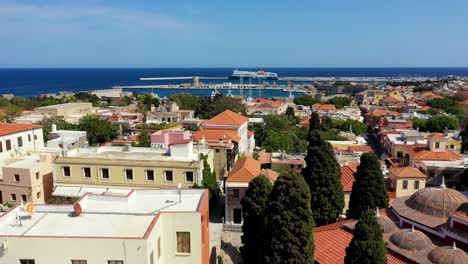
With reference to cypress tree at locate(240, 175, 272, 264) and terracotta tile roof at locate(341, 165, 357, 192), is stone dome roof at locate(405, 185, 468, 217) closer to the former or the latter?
terracotta tile roof at locate(341, 165, 357, 192)

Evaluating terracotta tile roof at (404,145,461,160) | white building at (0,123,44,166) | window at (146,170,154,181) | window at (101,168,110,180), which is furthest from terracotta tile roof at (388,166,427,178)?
white building at (0,123,44,166)

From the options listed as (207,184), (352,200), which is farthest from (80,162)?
(352,200)

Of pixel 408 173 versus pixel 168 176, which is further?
pixel 408 173

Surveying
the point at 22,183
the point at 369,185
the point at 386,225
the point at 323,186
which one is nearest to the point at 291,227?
the point at 386,225

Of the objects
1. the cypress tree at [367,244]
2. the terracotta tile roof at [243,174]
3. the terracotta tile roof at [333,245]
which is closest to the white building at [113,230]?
the cypress tree at [367,244]

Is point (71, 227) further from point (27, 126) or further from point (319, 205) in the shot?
point (27, 126)

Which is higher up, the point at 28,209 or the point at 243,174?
the point at 28,209

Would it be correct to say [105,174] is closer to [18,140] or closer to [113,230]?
[18,140]
